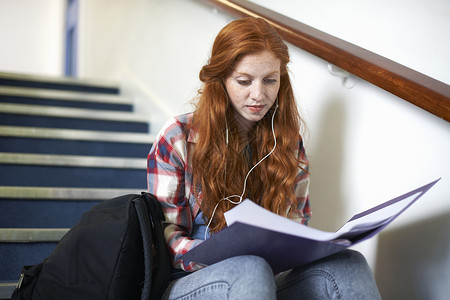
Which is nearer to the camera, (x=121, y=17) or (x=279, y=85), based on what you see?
(x=279, y=85)

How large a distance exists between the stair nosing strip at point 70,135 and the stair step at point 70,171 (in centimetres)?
24

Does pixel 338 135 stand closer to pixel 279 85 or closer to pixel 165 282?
pixel 279 85

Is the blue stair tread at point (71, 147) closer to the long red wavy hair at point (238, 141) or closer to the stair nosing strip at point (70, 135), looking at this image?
the stair nosing strip at point (70, 135)

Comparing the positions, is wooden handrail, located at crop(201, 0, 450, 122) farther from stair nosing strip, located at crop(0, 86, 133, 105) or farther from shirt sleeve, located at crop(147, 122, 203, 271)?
stair nosing strip, located at crop(0, 86, 133, 105)

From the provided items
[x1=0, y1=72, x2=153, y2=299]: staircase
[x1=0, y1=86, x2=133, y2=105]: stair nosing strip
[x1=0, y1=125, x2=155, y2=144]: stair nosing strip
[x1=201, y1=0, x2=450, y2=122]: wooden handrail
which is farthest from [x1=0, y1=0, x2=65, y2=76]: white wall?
[x1=201, y1=0, x2=450, y2=122]: wooden handrail

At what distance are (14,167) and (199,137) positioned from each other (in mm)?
1033

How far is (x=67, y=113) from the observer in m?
2.61

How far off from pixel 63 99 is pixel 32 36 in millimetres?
3853

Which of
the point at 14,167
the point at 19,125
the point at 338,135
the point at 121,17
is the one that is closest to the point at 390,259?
the point at 338,135

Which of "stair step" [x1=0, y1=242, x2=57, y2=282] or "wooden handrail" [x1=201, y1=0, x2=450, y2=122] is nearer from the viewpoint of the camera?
"wooden handrail" [x1=201, y1=0, x2=450, y2=122]

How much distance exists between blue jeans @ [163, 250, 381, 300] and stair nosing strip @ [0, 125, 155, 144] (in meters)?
1.32

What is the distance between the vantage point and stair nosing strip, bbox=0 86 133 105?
2740mm

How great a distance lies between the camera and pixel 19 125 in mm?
2461

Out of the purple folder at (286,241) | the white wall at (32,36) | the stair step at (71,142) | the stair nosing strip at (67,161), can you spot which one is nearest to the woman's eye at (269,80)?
the purple folder at (286,241)
